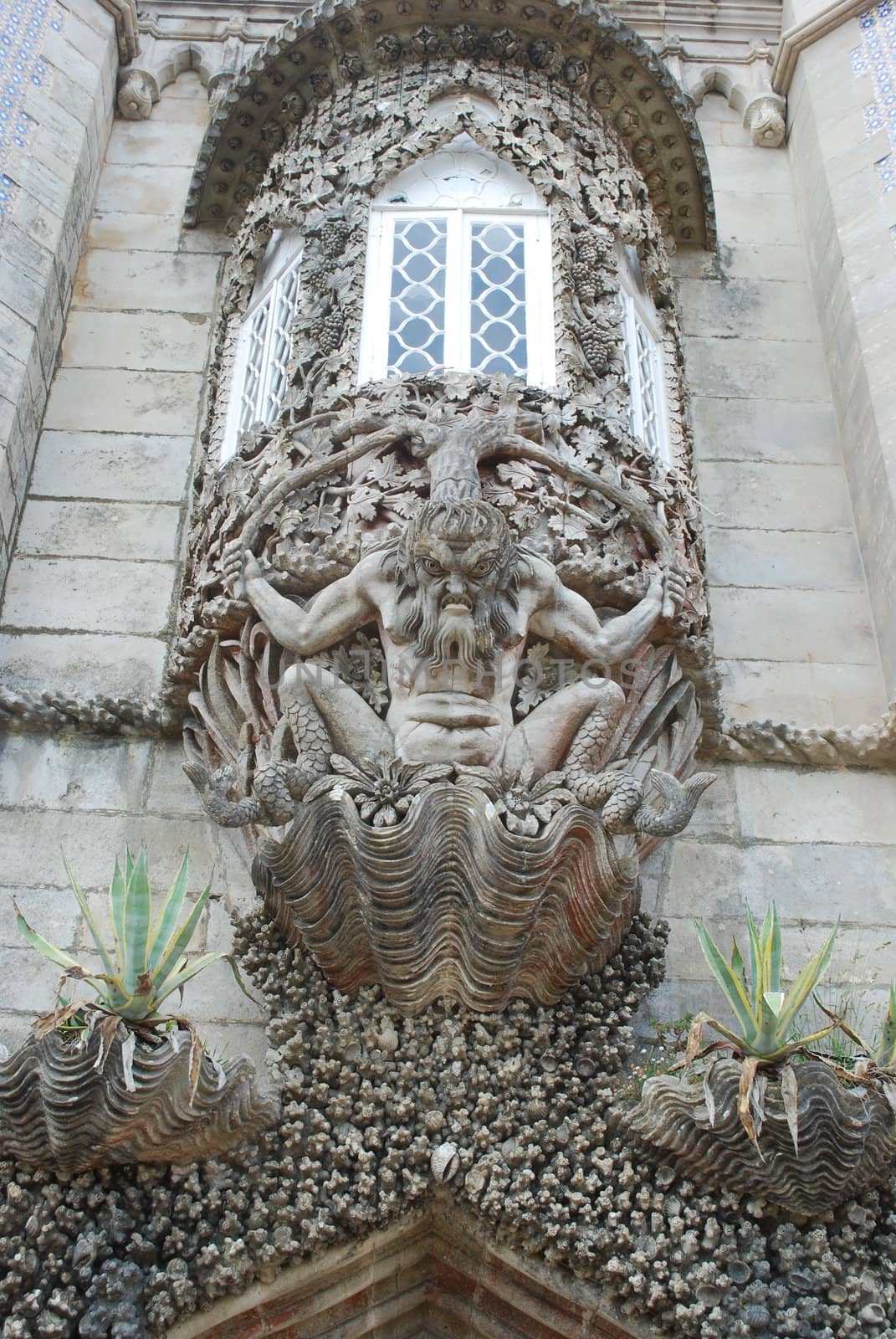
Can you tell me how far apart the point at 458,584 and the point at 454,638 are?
0.24 metres

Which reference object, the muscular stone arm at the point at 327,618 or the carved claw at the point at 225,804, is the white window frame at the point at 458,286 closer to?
the muscular stone arm at the point at 327,618

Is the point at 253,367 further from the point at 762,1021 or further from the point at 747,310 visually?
the point at 762,1021

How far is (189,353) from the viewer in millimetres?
9828

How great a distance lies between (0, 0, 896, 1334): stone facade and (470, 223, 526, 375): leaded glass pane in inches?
61.9

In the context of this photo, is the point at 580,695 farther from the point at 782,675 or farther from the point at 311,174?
the point at 311,174

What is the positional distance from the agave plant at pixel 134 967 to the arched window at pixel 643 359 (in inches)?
157

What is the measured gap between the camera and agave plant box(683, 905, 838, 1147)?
18.4 feet

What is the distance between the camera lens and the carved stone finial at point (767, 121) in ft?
37.4

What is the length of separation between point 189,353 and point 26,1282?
6.07 m

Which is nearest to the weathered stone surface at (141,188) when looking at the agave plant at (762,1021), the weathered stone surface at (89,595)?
the weathered stone surface at (89,595)

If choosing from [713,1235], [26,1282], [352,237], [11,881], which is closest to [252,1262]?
[26,1282]

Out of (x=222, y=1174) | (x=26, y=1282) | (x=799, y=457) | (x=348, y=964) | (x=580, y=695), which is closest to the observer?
(x=26, y=1282)

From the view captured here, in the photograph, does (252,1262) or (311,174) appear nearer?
(252,1262)

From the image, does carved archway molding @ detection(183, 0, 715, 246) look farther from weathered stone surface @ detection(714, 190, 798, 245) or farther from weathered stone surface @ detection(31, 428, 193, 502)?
weathered stone surface @ detection(31, 428, 193, 502)
